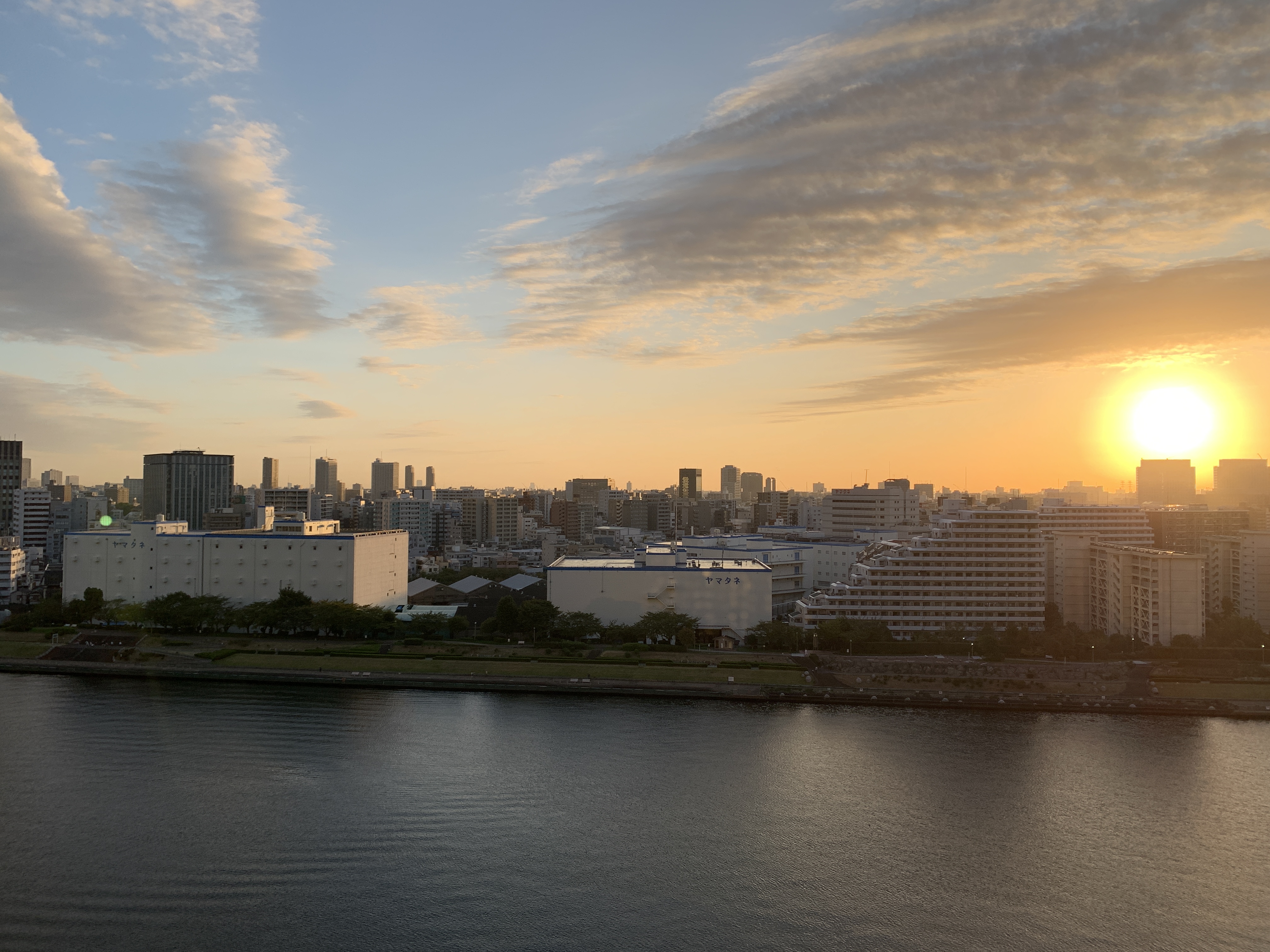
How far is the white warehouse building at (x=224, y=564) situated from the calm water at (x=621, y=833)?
9418mm

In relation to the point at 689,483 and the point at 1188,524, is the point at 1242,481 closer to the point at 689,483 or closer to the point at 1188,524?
the point at 1188,524

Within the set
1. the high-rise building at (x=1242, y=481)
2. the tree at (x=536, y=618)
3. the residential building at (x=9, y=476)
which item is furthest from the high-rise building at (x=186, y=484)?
the high-rise building at (x=1242, y=481)

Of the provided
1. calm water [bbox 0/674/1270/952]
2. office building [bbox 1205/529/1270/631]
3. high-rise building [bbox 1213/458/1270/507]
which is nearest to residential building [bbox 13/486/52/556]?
calm water [bbox 0/674/1270/952]

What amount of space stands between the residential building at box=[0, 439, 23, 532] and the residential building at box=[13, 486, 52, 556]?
5.04 m

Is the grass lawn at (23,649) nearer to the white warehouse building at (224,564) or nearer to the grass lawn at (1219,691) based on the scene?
the white warehouse building at (224,564)

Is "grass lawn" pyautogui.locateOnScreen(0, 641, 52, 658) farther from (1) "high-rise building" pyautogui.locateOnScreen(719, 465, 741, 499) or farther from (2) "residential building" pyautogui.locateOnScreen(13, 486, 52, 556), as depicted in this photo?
(1) "high-rise building" pyautogui.locateOnScreen(719, 465, 741, 499)

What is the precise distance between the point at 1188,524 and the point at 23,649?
50842 millimetres

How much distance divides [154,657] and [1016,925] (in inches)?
913

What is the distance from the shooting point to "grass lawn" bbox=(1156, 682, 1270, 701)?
2084cm

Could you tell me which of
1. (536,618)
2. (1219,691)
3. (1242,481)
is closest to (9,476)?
(536,618)

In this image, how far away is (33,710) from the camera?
744 inches

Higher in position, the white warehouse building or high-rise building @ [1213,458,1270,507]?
high-rise building @ [1213,458,1270,507]

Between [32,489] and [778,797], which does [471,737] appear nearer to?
[778,797]

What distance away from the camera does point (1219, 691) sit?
832 inches
